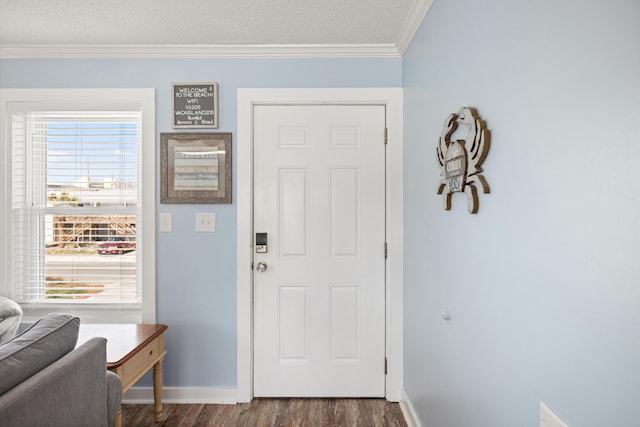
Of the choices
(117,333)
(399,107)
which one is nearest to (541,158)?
(399,107)

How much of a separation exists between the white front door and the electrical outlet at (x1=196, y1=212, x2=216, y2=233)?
0.28m

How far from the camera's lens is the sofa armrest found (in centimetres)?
105

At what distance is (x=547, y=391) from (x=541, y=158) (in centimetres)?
56

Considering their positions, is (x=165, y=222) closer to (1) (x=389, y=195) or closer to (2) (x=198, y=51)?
(2) (x=198, y=51)

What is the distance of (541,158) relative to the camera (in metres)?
0.89

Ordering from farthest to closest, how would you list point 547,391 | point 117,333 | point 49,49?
point 49,49 → point 117,333 → point 547,391

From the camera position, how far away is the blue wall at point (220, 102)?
238 cm

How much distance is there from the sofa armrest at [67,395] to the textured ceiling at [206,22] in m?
1.68

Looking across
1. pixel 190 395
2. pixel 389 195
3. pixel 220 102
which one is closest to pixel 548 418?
pixel 389 195

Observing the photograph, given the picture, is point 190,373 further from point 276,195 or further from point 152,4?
point 152,4

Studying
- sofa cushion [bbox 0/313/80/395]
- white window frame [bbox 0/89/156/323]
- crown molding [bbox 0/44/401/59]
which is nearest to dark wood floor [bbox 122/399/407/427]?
white window frame [bbox 0/89/156/323]

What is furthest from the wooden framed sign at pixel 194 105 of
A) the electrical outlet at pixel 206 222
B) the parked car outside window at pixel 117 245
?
the parked car outside window at pixel 117 245

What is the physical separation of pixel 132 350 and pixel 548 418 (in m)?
1.81

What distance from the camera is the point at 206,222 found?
237 cm
